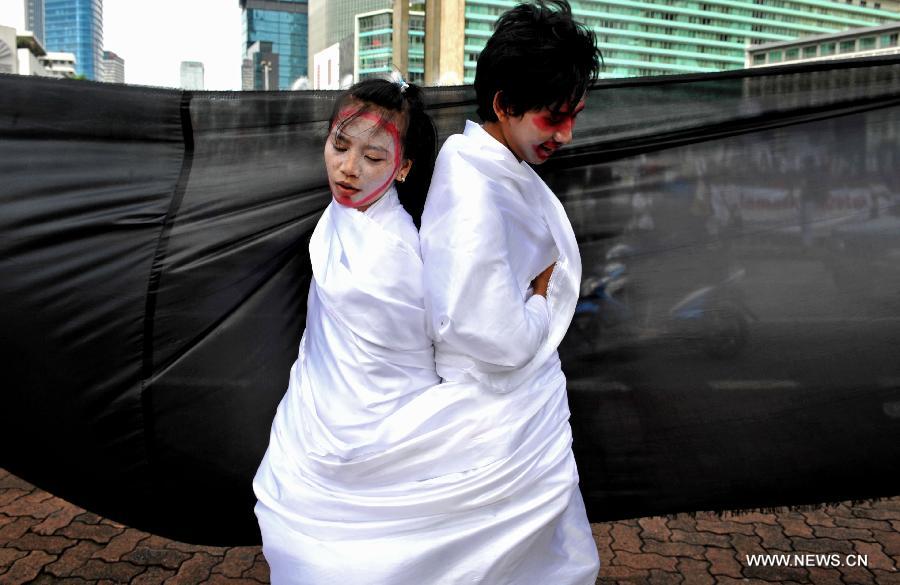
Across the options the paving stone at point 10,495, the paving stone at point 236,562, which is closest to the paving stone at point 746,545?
the paving stone at point 236,562

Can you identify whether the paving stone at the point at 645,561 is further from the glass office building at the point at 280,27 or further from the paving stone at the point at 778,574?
the glass office building at the point at 280,27

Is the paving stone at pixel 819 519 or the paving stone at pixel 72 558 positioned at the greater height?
the paving stone at pixel 819 519

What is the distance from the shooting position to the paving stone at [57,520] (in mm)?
3479

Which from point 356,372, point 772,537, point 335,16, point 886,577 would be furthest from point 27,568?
point 335,16

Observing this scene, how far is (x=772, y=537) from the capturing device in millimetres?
3396

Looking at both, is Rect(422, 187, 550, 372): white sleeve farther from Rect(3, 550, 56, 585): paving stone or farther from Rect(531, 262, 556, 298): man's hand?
Rect(3, 550, 56, 585): paving stone

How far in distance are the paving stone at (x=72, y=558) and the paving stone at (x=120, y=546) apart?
39mm

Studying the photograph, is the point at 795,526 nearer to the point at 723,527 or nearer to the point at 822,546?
the point at 822,546

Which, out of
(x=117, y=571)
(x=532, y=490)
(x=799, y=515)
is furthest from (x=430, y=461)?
(x=799, y=515)

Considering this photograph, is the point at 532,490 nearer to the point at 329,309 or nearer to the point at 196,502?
the point at 329,309

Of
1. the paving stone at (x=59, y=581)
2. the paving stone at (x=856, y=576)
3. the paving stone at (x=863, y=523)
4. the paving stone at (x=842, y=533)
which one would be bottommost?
the paving stone at (x=59, y=581)

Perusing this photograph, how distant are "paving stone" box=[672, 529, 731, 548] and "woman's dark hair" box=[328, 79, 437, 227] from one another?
231 centimetres

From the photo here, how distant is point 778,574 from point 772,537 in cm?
37

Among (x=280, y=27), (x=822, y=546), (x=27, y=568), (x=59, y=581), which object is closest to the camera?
(x=59, y=581)
